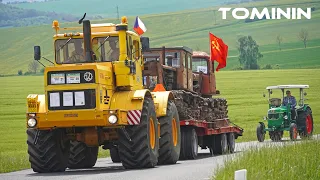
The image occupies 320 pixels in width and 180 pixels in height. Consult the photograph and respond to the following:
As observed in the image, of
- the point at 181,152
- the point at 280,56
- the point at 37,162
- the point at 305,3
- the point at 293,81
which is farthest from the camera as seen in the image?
the point at 305,3

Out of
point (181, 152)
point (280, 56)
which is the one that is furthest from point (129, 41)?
point (280, 56)

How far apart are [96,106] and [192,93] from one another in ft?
28.9

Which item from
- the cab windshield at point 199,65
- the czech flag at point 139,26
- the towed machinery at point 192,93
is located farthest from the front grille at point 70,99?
the cab windshield at point 199,65

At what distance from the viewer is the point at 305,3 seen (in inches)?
7534

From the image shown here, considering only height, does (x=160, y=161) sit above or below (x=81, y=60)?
below

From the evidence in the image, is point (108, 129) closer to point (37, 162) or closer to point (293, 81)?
point (37, 162)

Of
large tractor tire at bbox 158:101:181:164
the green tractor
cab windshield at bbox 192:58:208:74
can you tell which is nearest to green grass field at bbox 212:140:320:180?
large tractor tire at bbox 158:101:181:164

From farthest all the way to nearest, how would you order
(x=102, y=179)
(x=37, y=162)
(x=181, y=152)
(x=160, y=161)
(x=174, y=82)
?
(x=174, y=82), (x=181, y=152), (x=160, y=161), (x=37, y=162), (x=102, y=179)

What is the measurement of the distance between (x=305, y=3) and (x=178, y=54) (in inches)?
6488

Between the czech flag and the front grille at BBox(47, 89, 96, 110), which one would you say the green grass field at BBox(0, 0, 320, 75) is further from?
the front grille at BBox(47, 89, 96, 110)

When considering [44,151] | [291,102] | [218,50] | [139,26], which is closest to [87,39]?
[44,151]

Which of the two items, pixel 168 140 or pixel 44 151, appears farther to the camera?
pixel 168 140

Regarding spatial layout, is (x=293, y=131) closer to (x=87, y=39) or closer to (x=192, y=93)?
(x=192, y=93)

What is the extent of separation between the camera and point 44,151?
2203cm
